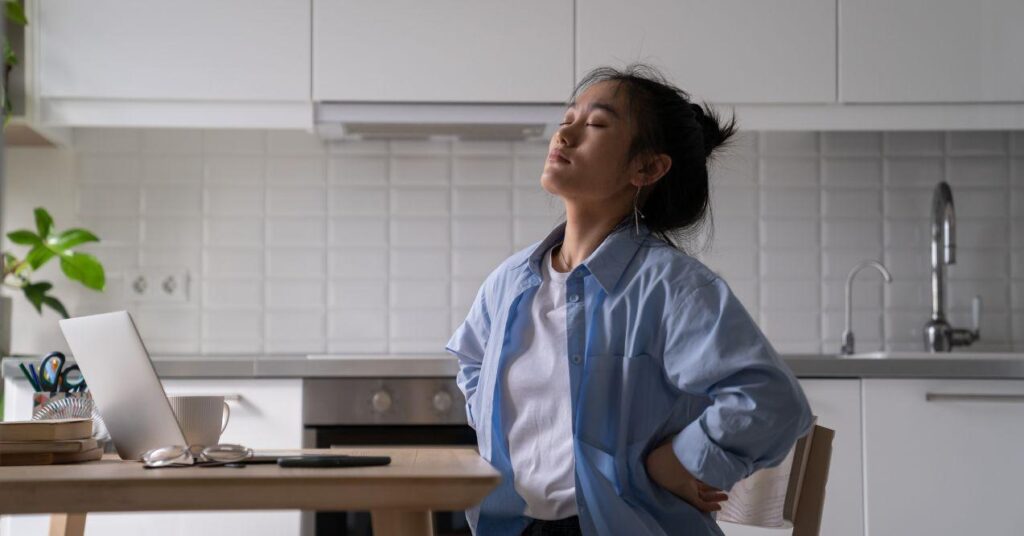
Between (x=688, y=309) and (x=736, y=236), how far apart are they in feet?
6.19

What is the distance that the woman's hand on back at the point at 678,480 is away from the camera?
1.36 m

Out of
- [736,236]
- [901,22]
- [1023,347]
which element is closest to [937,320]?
[1023,347]

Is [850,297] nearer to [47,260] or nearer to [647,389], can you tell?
[647,389]

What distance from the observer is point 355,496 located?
1056 mm

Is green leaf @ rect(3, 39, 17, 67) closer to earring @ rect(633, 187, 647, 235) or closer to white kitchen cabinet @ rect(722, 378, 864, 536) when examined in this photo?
earring @ rect(633, 187, 647, 235)

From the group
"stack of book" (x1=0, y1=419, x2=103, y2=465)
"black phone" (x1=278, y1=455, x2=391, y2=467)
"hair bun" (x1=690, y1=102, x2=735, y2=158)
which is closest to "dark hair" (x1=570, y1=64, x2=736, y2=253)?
"hair bun" (x1=690, y1=102, x2=735, y2=158)

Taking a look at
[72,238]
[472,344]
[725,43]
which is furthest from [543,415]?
[72,238]

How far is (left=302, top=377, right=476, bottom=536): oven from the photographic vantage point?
A: 8.20ft

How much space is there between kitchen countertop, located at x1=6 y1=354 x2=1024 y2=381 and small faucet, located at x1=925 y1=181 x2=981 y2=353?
54cm

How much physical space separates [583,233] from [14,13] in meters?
1.85

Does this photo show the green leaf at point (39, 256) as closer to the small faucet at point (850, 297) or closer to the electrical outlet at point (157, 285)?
the electrical outlet at point (157, 285)

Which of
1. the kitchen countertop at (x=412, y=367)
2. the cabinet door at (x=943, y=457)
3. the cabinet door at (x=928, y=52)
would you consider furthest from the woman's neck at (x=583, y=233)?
the cabinet door at (x=928, y=52)

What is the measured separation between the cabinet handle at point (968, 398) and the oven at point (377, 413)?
105 cm

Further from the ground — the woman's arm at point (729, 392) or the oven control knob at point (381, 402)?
the woman's arm at point (729, 392)
